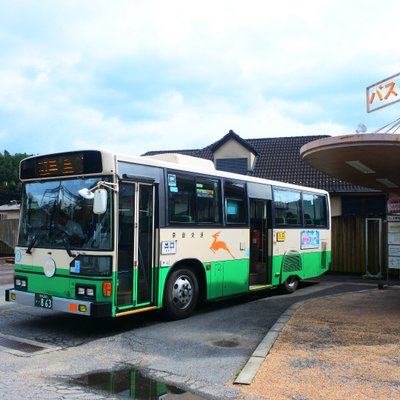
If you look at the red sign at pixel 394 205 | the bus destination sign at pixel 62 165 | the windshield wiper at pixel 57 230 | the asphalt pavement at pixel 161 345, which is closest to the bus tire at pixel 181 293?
the asphalt pavement at pixel 161 345

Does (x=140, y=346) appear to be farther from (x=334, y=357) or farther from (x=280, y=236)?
(x=280, y=236)

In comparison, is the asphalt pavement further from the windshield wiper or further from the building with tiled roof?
the building with tiled roof

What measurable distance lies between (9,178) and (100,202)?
A: 6287 centimetres

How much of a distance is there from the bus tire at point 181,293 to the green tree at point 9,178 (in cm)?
5592

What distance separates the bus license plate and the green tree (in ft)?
184

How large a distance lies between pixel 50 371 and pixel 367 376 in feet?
12.5

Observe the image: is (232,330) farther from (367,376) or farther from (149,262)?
(367,376)

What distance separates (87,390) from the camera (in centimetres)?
534

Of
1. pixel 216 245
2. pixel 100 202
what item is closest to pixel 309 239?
pixel 216 245

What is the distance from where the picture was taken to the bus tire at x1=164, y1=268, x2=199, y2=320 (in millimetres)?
8695

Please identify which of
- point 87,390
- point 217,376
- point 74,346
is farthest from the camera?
point 74,346

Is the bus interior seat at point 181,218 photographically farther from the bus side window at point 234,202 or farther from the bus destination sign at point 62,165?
the bus destination sign at point 62,165

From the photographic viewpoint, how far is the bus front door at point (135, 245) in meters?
7.75

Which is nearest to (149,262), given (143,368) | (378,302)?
(143,368)
